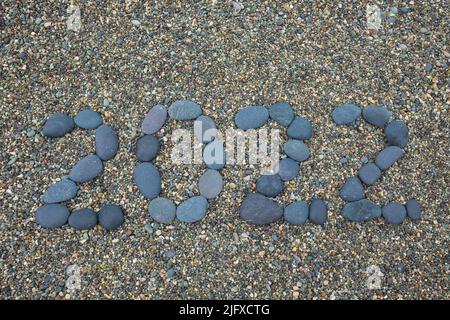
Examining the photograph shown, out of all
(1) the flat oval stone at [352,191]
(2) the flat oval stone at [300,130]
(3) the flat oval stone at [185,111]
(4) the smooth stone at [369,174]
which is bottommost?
(1) the flat oval stone at [352,191]

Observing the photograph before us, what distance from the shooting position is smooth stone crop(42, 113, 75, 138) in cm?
194

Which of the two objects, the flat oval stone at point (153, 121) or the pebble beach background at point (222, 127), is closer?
the pebble beach background at point (222, 127)

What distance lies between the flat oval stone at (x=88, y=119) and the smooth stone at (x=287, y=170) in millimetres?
689

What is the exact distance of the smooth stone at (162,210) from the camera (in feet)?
6.02

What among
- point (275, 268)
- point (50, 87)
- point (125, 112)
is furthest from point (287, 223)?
point (50, 87)

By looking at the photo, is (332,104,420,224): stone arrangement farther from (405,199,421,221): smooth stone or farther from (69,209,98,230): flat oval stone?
(69,209,98,230): flat oval stone

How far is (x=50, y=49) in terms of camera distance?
206 cm

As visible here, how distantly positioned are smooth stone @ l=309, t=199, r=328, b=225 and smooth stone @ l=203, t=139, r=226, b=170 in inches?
13.9

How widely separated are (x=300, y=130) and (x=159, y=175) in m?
0.54

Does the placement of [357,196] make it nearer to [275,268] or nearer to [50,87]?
[275,268]

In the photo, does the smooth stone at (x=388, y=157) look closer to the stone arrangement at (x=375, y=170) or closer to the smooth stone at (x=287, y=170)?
the stone arrangement at (x=375, y=170)

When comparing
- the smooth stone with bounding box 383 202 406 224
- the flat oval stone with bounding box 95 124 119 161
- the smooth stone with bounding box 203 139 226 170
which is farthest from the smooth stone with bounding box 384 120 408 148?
the flat oval stone with bounding box 95 124 119 161

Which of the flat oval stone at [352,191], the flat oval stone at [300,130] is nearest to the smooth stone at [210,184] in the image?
the flat oval stone at [300,130]
